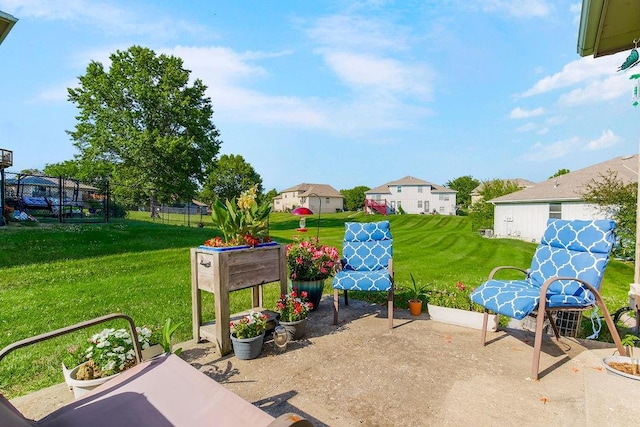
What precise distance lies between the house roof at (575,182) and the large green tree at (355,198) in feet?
95.3

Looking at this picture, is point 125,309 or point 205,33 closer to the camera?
point 125,309

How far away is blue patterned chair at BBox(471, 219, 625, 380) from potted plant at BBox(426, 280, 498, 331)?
466mm

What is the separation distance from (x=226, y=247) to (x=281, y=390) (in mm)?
1398

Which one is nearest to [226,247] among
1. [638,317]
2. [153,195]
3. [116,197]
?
[638,317]

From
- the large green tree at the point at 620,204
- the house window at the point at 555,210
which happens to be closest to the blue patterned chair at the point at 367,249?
the large green tree at the point at 620,204

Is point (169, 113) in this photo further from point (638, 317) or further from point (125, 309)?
point (638, 317)

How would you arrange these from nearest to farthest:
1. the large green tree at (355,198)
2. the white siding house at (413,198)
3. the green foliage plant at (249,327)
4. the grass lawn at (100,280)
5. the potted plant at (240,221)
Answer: the green foliage plant at (249,327)
the potted plant at (240,221)
the grass lawn at (100,280)
the white siding house at (413,198)
the large green tree at (355,198)

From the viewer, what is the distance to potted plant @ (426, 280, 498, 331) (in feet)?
12.4

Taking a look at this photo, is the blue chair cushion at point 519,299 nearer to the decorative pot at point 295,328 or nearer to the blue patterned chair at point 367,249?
the blue patterned chair at point 367,249

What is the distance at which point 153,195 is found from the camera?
21.0 meters

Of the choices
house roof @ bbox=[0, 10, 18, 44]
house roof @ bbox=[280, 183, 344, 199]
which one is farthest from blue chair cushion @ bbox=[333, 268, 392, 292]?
house roof @ bbox=[280, 183, 344, 199]

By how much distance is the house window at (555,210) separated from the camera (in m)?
16.4

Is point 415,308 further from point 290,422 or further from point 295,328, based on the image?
point 290,422

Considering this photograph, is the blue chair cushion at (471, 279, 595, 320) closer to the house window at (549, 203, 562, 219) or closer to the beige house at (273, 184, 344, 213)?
the house window at (549, 203, 562, 219)
